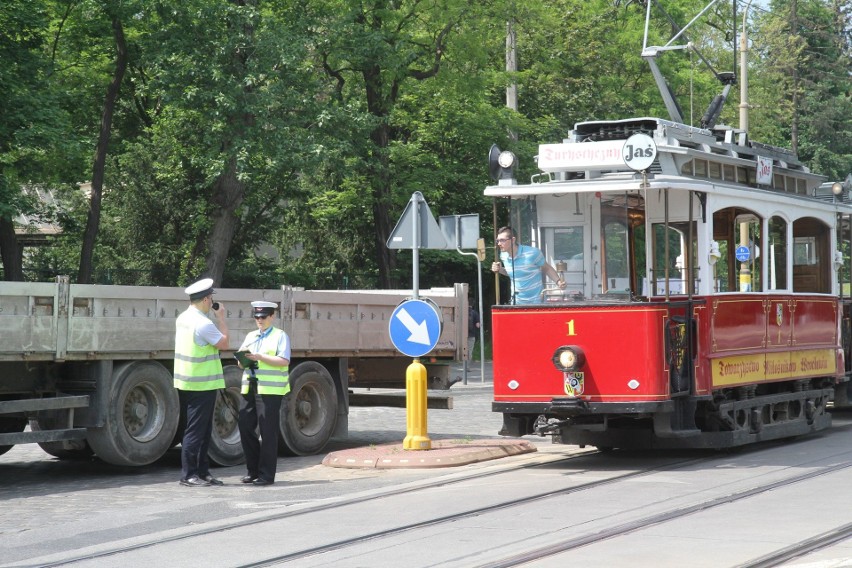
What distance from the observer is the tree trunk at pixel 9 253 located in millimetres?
29480

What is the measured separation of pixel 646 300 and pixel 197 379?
428 centimetres

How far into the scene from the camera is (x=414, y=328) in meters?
13.3

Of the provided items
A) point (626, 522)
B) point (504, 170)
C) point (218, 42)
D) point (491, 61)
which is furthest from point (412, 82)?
point (626, 522)

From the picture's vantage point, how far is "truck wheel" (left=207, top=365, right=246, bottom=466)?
44.4ft

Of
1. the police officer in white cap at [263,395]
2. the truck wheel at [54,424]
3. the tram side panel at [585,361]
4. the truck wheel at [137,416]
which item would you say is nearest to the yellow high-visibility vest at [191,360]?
the police officer in white cap at [263,395]

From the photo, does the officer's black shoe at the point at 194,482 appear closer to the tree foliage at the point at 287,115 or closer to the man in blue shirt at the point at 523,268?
the man in blue shirt at the point at 523,268

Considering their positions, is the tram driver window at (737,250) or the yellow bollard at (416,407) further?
the tram driver window at (737,250)

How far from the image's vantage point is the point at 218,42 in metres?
27.8

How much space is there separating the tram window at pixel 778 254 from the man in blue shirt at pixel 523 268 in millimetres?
3016

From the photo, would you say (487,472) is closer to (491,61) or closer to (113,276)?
(113,276)

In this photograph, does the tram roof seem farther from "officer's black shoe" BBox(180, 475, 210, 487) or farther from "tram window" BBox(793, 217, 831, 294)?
"officer's black shoe" BBox(180, 475, 210, 487)

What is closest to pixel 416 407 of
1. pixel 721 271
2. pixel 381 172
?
pixel 721 271

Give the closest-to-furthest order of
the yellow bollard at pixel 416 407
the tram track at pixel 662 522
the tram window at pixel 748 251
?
the tram track at pixel 662 522
the yellow bollard at pixel 416 407
the tram window at pixel 748 251

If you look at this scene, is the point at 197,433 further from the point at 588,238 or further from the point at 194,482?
the point at 588,238
